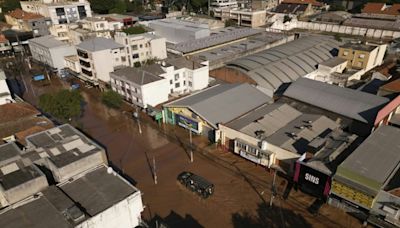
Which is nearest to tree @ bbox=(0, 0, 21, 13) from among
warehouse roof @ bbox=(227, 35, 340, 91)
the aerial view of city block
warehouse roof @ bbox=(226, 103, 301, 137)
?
the aerial view of city block

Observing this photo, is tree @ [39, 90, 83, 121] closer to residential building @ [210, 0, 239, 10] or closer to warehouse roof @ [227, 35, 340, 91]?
warehouse roof @ [227, 35, 340, 91]

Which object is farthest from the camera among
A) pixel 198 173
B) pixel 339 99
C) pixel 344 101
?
pixel 339 99

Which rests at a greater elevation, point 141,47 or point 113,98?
point 141,47

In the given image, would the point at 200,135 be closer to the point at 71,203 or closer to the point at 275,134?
the point at 275,134

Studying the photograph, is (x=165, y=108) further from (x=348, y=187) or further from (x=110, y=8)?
(x=110, y=8)

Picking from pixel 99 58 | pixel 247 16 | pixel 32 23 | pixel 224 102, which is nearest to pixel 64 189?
pixel 224 102

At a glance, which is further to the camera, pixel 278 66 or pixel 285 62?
pixel 285 62
